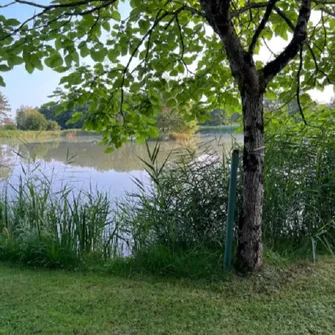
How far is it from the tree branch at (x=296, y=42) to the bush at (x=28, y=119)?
12.1 metres

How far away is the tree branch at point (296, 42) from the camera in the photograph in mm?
1846

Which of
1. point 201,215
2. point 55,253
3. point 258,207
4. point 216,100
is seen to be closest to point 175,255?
point 201,215

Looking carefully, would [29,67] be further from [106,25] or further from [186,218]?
[186,218]

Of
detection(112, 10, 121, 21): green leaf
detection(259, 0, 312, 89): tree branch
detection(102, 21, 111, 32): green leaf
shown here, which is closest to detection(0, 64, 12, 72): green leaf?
detection(102, 21, 111, 32): green leaf

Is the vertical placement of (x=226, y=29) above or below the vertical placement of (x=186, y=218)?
above

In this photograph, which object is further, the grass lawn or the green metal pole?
the green metal pole

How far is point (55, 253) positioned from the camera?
259 centimetres

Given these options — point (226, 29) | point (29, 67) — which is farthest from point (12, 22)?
point (226, 29)

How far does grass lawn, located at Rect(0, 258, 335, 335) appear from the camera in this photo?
1.57m

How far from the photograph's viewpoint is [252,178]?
76.8 inches

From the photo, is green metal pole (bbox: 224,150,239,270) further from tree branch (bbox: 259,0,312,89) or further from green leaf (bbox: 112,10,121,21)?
green leaf (bbox: 112,10,121,21)

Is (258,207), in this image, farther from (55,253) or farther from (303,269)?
(55,253)

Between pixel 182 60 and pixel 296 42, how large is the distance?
918 millimetres

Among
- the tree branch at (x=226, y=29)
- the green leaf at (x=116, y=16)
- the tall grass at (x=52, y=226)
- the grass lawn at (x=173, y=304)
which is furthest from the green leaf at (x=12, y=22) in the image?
the tall grass at (x=52, y=226)
